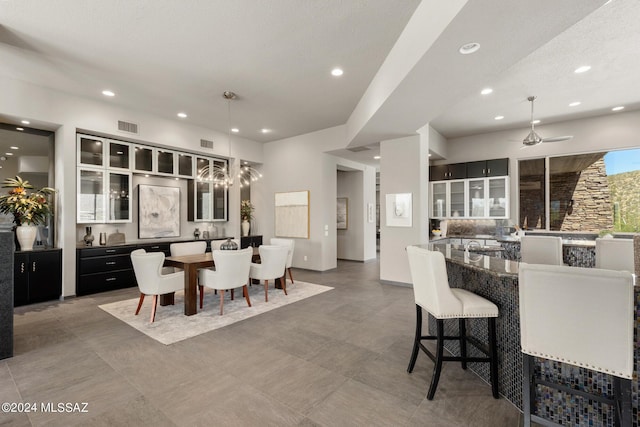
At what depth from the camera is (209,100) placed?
16.8ft

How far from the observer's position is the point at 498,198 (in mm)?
6750

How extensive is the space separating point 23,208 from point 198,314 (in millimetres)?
3360

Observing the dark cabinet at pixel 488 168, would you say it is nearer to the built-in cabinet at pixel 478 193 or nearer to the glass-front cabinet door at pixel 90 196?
the built-in cabinet at pixel 478 193

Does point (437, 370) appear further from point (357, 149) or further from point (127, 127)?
point (127, 127)

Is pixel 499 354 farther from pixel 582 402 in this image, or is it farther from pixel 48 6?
pixel 48 6

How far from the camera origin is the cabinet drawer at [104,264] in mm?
5004

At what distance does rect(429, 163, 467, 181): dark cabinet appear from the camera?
7.10m

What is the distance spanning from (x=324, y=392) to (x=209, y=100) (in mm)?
4929

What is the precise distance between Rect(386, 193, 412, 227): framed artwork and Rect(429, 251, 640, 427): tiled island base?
2.74 m

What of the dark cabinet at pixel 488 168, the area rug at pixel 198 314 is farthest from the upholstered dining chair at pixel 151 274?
the dark cabinet at pixel 488 168

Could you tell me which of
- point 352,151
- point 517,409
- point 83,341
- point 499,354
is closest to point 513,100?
point 352,151

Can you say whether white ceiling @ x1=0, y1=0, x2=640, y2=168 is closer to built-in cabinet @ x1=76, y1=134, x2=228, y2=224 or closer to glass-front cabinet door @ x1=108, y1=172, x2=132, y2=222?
built-in cabinet @ x1=76, y1=134, x2=228, y2=224

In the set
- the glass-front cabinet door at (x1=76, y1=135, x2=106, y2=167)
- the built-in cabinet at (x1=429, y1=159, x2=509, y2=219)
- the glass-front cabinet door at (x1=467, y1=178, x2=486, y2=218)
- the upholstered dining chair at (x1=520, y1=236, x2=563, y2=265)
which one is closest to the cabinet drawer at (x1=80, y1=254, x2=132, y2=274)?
the glass-front cabinet door at (x1=76, y1=135, x2=106, y2=167)

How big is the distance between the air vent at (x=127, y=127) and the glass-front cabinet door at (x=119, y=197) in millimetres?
867
